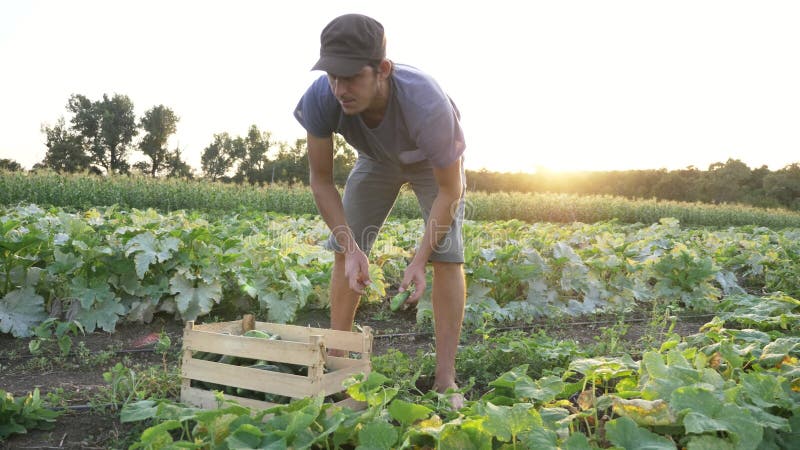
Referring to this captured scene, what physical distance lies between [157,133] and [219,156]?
5.25 metres

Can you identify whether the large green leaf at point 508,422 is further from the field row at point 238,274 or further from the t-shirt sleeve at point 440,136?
the field row at point 238,274

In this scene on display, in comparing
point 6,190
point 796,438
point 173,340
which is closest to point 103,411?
point 173,340

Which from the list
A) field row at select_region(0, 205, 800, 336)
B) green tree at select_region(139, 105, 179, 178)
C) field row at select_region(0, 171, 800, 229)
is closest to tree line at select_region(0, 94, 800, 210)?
green tree at select_region(139, 105, 179, 178)

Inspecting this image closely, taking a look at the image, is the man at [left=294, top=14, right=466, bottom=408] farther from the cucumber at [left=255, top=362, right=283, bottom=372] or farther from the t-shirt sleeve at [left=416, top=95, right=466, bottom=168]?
the cucumber at [left=255, top=362, right=283, bottom=372]

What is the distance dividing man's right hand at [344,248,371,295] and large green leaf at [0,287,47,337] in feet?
7.82

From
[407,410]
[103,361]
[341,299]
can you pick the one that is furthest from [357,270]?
[103,361]

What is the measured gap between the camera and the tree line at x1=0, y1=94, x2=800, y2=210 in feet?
139

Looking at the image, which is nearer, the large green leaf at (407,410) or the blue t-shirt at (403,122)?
the large green leaf at (407,410)

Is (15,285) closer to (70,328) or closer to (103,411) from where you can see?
(70,328)

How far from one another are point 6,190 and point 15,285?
39.9 ft

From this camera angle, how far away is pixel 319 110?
2.60 m

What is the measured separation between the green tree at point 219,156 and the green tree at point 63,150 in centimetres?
852

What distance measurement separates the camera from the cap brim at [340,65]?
2215mm

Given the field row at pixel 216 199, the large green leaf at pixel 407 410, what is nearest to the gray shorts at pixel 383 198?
the large green leaf at pixel 407 410
